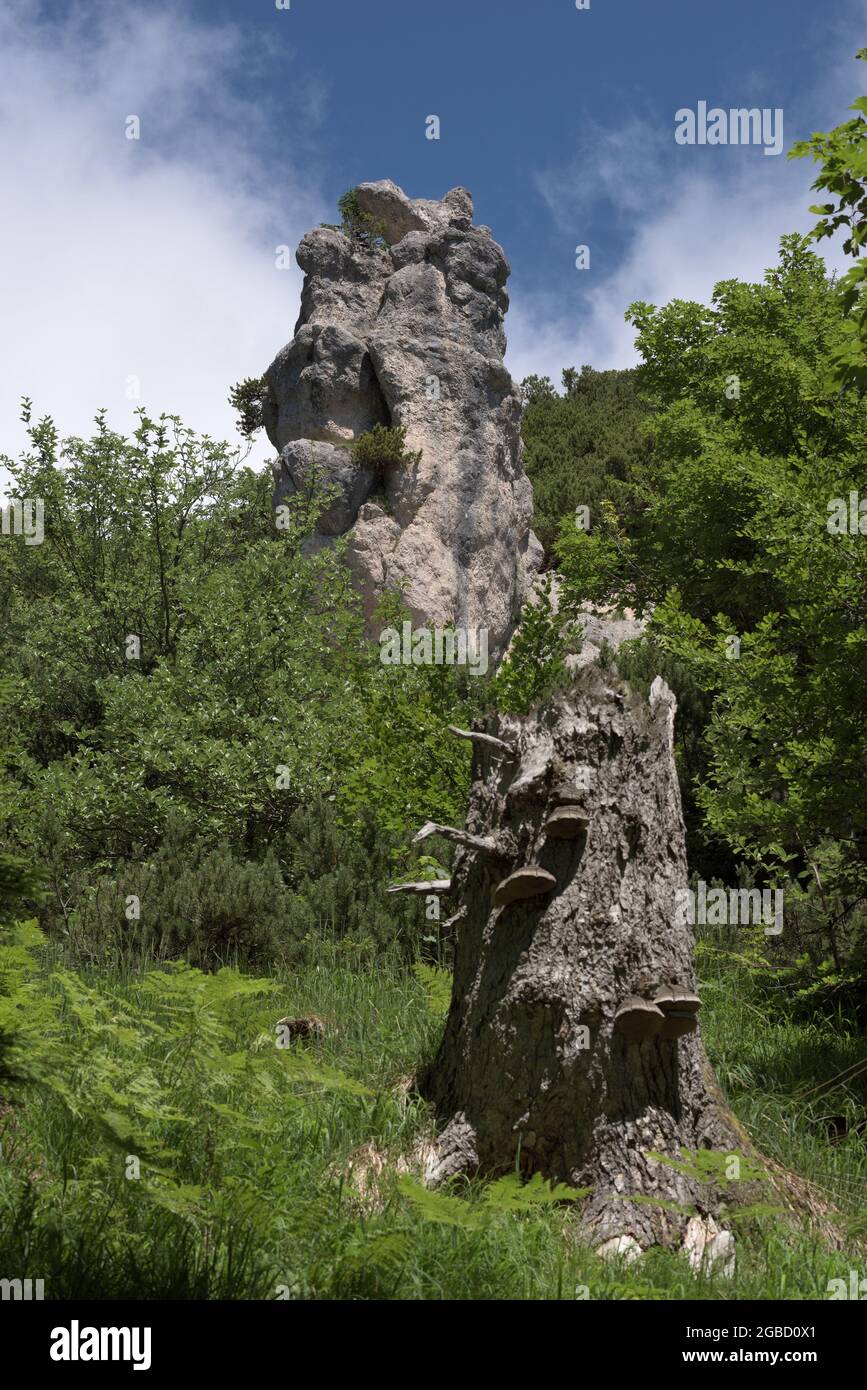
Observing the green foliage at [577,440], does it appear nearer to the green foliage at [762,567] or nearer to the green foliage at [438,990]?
the green foliage at [762,567]

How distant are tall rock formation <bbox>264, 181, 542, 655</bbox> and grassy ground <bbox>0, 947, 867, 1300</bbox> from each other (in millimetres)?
24744

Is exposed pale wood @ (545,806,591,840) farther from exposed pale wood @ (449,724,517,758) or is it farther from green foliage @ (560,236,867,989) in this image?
green foliage @ (560,236,867,989)

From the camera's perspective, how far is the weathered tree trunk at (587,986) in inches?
173

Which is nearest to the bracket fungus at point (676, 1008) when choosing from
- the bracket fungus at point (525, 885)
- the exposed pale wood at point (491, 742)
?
the bracket fungus at point (525, 885)

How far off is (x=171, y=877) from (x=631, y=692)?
5.75 meters

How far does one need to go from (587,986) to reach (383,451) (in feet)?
90.8

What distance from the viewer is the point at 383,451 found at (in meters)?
30.9

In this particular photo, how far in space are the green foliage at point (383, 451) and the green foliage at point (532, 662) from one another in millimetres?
20959

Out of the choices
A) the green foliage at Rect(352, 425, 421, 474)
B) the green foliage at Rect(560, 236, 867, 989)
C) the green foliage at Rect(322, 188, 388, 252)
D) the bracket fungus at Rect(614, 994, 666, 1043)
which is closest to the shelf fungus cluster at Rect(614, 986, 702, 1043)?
the bracket fungus at Rect(614, 994, 666, 1043)

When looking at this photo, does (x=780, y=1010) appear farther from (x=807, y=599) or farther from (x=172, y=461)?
(x=172, y=461)

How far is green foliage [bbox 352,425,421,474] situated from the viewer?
31.0 m

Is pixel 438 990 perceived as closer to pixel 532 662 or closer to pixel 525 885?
pixel 525 885

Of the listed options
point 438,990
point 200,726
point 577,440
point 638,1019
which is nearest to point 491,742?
point 638,1019
